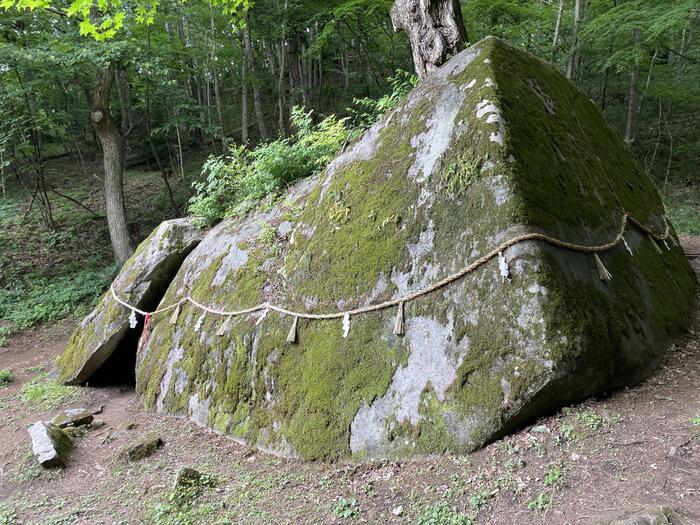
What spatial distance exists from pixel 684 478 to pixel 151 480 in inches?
153

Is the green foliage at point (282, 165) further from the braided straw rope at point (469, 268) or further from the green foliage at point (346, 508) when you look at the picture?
the green foliage at point (346, 508)

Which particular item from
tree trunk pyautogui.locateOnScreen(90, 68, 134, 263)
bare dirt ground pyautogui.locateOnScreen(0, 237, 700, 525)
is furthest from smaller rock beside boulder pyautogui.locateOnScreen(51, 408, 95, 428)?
tree trunk pyautogui.locateOnScreen(90, 68, 134, 263)

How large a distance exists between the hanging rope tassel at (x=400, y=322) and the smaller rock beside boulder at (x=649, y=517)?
1.76m

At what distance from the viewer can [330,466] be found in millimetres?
3492

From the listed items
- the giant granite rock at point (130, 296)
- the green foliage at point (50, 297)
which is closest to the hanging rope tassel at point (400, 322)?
the giant granite rock at point (130, 296)

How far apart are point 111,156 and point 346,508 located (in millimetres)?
11881

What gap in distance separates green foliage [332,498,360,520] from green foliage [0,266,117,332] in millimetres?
10181

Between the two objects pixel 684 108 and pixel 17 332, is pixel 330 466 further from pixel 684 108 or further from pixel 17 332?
pixel 684 108

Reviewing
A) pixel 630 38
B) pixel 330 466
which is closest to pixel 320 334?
pixel 330 466

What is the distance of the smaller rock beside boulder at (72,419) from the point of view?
5379 millimetres

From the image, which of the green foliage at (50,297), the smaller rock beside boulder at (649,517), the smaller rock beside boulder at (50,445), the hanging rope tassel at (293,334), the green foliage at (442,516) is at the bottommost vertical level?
the green foliage at (442,516)

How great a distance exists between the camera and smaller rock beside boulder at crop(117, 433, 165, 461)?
14.4 ft

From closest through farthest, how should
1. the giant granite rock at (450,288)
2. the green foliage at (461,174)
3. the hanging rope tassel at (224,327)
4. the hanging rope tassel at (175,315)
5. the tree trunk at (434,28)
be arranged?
the giant granite rock at (450,288), the green foliage at (461,174), the hanging rope tassel at (224,327), the tree trunk at (434,28), the hanging rope tassel at (175,315)

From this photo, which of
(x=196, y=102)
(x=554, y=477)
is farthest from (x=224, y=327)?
(x=196, y=102)
